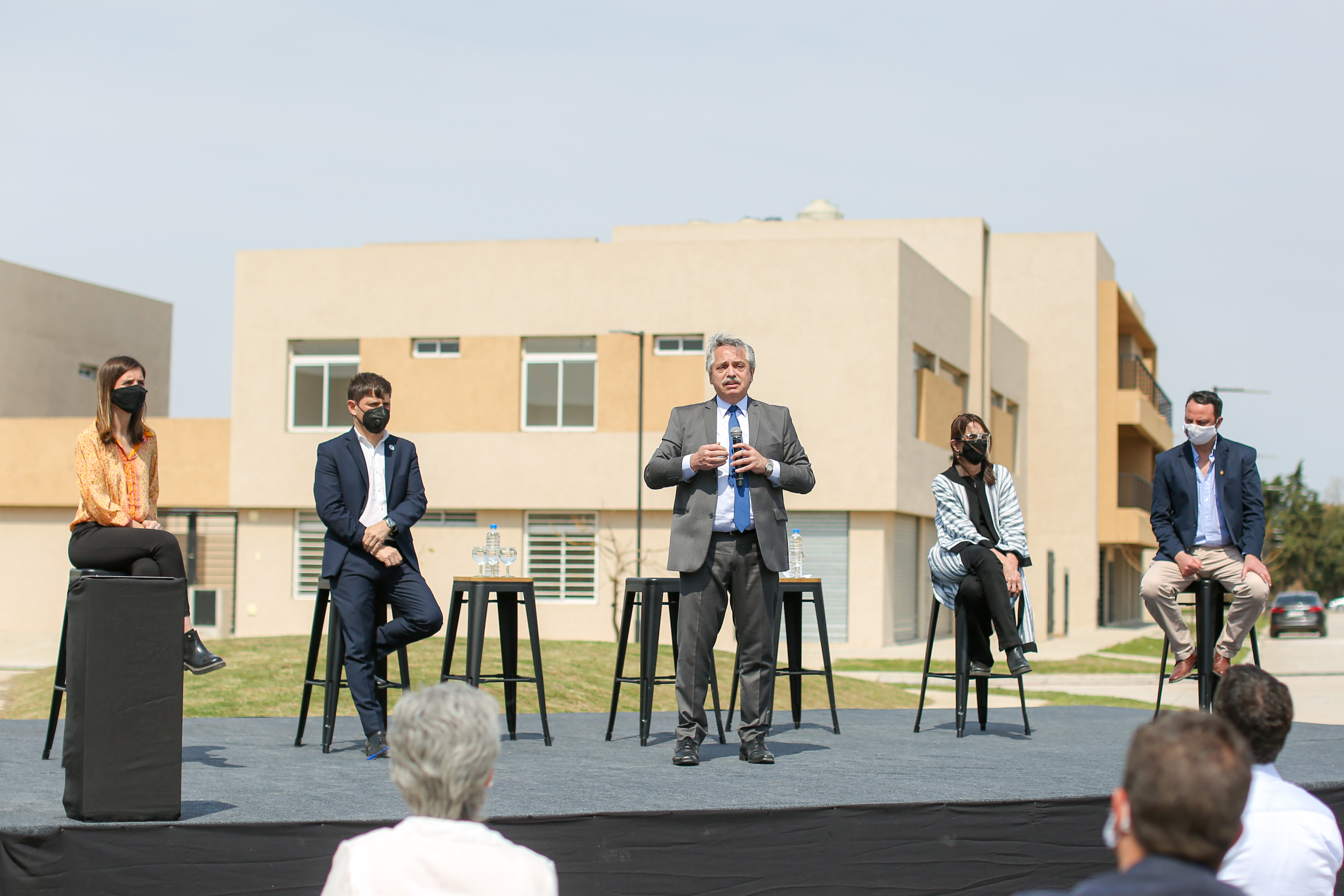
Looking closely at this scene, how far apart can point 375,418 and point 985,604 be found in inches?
137

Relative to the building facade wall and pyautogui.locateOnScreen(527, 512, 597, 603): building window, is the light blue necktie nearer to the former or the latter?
pyautogui.locateOnScreen(527, 512, 597, 603): building window

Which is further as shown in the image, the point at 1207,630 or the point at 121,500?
the point at 1207,630

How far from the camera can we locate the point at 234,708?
430 inches

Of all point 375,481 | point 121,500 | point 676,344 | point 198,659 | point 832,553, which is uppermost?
point 676,344

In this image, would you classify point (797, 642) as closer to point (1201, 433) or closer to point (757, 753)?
point (757, 753)

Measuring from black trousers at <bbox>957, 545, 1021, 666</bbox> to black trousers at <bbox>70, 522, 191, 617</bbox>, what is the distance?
411cm

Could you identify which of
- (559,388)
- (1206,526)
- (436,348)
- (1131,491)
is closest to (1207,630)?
(1206,526)

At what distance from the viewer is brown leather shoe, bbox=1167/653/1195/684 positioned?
731cm

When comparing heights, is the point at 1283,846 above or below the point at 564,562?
above

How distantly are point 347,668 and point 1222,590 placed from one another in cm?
458

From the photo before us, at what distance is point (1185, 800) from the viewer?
6.77ft

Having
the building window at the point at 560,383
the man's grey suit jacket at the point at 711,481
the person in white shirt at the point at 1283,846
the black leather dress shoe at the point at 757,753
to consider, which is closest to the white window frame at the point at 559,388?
the building window at the point at 560,383

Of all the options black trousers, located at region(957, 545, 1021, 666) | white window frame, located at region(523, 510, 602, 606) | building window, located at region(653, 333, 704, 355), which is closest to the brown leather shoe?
black trousers, located at region(957, 545, 1021, 666)

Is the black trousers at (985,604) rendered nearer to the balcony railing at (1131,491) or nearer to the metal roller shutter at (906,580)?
the metal roller shutter at (906,580)
